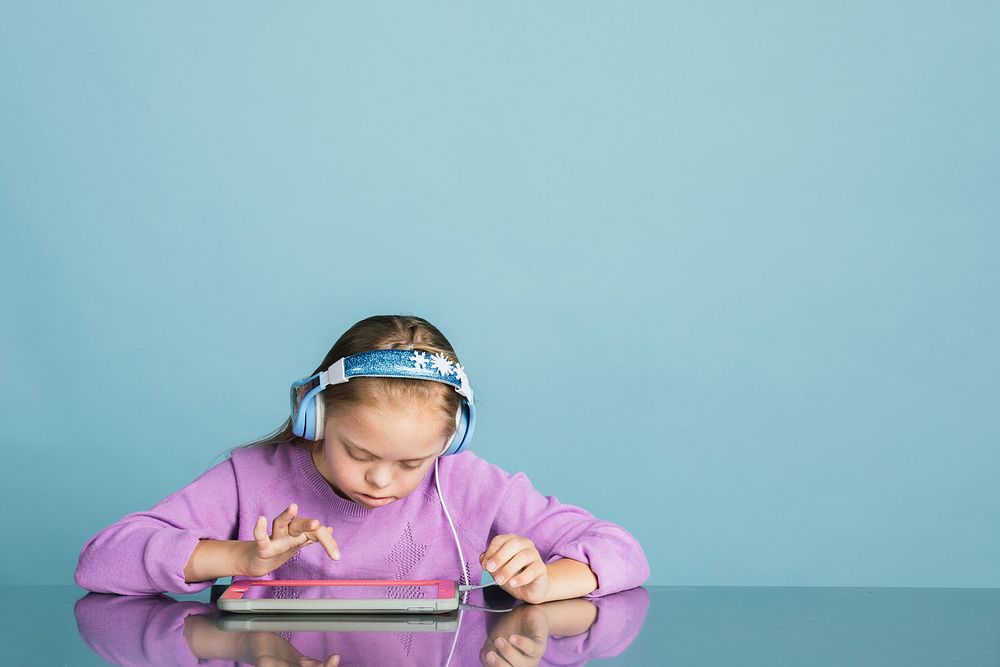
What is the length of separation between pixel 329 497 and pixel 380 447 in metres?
0.22

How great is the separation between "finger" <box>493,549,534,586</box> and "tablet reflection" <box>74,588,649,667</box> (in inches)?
1.4

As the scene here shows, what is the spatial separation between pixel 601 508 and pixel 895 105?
1184 mm

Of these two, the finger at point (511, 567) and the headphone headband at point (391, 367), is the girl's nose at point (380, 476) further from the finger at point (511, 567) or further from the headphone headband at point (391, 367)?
the finger at point (511, 567)

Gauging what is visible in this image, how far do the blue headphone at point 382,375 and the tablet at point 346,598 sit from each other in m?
0.24

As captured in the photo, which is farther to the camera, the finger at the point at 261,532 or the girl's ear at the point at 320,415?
the girl's ear at the point at 320,415

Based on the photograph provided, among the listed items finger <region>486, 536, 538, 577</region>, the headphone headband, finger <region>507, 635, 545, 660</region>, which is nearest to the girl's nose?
the headphone headband

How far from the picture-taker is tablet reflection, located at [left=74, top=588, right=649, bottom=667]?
0.97m

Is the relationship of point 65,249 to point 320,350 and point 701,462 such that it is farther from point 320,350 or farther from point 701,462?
point 701,462

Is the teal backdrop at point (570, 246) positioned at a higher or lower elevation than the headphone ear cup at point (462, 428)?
higher

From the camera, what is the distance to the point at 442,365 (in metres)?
1.41

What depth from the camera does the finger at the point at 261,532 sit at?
1.22 metres

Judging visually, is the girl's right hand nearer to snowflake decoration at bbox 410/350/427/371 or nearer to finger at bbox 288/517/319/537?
finger at bbox 288/517/319/537

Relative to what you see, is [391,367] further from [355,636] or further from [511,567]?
[355,636]

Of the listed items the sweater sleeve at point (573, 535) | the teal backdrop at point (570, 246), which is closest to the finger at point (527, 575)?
the sweater sleeve at point (573, 535)
